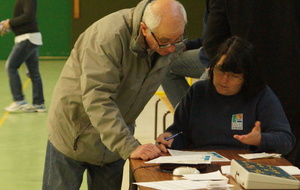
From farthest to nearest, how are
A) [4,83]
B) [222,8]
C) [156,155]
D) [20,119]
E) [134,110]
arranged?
1. [4,83]
2. [20,119]
3. [222,8]
4. [134,110]
5. [156,155]

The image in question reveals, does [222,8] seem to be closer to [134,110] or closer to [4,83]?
[134,110]

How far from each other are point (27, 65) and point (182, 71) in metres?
4.21

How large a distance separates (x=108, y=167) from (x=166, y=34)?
0.90 meters

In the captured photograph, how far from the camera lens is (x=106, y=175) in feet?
10.3

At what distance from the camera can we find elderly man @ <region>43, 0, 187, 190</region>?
257 cm

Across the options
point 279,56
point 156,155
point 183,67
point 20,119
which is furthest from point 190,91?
point 20,119

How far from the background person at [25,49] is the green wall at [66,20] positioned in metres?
5.21

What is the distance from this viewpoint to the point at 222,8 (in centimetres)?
342

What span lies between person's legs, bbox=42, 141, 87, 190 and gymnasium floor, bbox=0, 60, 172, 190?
180cm

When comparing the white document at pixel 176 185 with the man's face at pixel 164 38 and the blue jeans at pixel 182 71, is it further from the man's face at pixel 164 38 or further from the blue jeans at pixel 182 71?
the blue jeans at pixel 182 71

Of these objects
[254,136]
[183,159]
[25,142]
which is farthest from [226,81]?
[25,142]

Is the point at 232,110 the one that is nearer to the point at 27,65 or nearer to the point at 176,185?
the point at 176,185

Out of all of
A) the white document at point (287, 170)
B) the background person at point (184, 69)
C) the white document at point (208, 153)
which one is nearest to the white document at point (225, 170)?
the white document at point (287, 170)

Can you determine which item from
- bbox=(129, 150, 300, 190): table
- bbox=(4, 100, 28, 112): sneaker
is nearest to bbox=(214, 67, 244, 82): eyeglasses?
bbox=(129, 150, 300, 190): table
